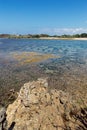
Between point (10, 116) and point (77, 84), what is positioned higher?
point (10, 116)

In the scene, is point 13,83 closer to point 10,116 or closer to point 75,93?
point 75,93

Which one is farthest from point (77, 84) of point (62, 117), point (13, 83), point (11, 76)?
point (62, 117)

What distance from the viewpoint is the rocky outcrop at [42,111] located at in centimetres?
575

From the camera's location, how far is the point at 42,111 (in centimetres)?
626

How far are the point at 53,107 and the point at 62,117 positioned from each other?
20.5 inches

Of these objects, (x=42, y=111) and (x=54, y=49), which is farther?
(x=54, y=49)

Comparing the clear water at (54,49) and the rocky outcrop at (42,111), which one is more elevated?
A: the rocky outcrop at (42,111)

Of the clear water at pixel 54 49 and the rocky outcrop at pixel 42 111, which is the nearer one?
the rocky outcrop at pixel 42 111

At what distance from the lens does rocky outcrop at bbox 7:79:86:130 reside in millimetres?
5750

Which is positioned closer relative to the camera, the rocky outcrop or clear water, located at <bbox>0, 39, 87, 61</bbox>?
the rocky outcrop

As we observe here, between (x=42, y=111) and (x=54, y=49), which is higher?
(x=42, y=111)

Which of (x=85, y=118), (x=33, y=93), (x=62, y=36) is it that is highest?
(x=33, y=93)

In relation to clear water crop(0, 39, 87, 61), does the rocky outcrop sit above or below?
above

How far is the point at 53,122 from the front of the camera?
19.2 feet
